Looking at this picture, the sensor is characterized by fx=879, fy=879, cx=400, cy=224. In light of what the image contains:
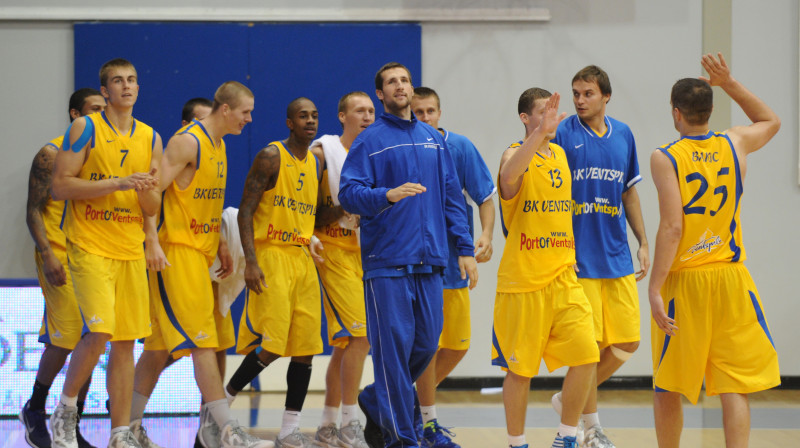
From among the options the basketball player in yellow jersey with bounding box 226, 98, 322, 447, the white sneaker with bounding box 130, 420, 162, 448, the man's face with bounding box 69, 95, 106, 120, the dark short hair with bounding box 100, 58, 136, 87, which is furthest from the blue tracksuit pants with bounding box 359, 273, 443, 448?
the man's face with bounding box 69, 95, 106, 120

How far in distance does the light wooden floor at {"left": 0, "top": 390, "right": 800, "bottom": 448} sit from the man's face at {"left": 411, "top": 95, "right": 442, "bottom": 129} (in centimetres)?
213

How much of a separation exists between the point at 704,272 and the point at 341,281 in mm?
2366

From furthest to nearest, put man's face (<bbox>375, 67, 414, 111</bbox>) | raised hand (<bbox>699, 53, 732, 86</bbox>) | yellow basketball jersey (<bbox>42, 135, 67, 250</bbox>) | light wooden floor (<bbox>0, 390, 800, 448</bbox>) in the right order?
yellow basketball jersey (<bbox>42, 135, 67, 250</bbox>), light wooden floor (<bbox>0, 390, 800, 448</bbox>), man's face (<bbox>375, 67, 414, 111</bbox>), raised hand (<bbox>699, 53, 732, 86</bbox>)

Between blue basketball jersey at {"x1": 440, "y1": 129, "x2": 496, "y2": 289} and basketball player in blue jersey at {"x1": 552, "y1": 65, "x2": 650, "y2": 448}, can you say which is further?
blue basketball jersey at {"x1": 440, "y1": 129, "x2": 496, "y2": 289}

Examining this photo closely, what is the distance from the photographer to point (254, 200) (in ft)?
17.9

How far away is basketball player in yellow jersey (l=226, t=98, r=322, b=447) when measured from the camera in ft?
17.9

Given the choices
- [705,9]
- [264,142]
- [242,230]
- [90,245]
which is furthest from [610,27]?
[90,245]

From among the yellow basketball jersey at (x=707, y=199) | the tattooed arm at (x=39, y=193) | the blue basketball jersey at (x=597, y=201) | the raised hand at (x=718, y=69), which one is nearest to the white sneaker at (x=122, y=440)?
the tattooed arm at (x=39, y=193)

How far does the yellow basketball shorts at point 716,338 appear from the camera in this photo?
399cm

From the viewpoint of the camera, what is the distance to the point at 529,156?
4578mm

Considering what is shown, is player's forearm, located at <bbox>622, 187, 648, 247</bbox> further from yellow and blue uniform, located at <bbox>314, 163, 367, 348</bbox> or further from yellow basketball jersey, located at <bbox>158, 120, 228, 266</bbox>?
yellow basketball jersey, located at <bbox>158, 120, 228, 266</bbox>

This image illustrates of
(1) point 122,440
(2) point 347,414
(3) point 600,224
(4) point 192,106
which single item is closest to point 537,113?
(3) point 600,224

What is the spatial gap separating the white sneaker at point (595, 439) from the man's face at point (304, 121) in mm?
→ 2556

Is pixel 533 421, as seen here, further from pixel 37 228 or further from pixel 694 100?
pixel 37 228
